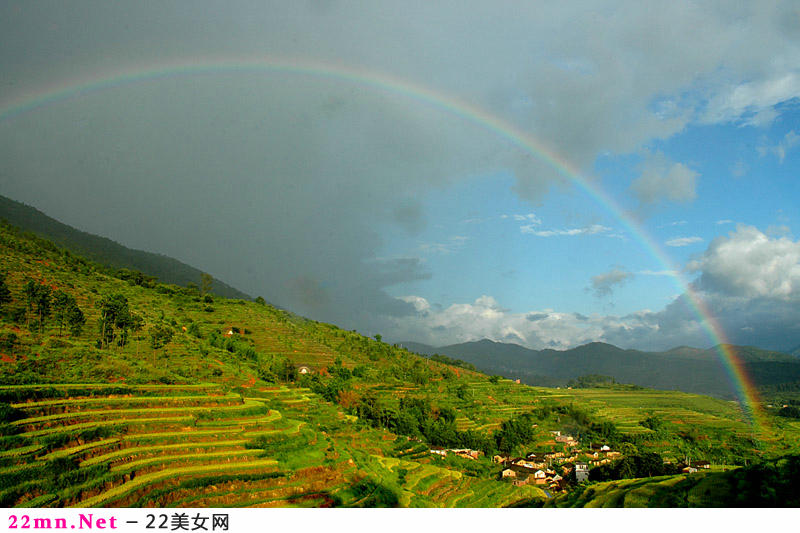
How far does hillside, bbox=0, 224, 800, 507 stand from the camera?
1620 centimetres

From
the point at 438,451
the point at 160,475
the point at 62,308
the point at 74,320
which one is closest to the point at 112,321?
the point at 74,320

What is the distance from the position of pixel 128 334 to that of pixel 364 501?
1183 inches

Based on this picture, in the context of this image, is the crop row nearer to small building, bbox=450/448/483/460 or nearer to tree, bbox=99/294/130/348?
tree, bbox=99/294/130/348

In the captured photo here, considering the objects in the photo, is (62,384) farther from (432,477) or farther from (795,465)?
(795,465)

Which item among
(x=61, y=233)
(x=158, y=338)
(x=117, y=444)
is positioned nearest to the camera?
(x=117, y=444)

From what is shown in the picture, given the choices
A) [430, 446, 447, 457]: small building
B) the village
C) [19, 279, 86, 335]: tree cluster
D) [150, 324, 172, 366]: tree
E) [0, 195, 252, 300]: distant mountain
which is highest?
[0, 195, 252, 300]: distant mountain

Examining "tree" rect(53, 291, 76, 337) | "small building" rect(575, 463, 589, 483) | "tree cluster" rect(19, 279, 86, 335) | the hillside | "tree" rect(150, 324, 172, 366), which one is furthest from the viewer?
"small building" rect(575, 463, 589, 483)

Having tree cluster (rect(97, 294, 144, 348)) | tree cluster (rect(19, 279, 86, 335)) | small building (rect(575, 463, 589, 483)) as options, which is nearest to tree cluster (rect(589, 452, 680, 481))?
small building (rect(575, 463, 589, 483))

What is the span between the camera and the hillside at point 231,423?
16203mm

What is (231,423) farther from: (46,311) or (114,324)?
(46,311)

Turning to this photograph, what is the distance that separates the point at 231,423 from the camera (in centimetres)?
2228
